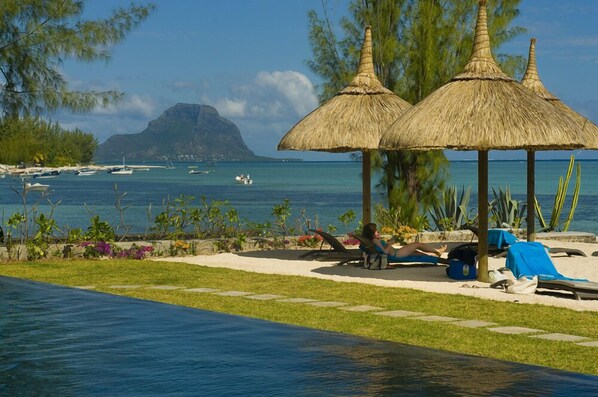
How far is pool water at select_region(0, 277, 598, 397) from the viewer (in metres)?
6.84

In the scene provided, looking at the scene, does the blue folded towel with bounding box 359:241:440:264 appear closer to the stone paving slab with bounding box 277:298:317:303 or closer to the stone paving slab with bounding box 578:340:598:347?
the stone paving slab with bounding box 277:298:317:303

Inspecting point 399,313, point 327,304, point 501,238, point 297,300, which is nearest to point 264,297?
point 297,300

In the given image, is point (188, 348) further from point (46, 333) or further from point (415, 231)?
point (415, 231)

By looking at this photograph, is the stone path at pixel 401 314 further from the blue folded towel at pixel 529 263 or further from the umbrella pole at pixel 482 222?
the umbrella pole at pixel 482 222

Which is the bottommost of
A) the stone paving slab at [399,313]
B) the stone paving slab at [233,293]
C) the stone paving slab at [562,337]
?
the stone paving slab at [562,337]

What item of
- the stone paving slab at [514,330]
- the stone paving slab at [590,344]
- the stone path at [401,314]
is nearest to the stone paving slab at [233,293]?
the stone path at [401,314]

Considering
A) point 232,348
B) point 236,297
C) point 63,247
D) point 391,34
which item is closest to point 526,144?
point 236,297

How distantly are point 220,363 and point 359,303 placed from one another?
10.4 feet

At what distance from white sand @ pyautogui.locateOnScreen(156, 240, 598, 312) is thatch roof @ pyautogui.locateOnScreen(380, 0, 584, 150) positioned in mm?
1909

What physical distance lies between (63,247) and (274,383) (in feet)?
30.8

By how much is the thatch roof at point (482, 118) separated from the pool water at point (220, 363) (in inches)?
171

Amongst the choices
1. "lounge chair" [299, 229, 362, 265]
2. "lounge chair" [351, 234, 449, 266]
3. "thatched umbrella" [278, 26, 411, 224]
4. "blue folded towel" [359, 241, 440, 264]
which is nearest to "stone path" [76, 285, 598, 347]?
"lounge chair" [351, 234, 449, 266]

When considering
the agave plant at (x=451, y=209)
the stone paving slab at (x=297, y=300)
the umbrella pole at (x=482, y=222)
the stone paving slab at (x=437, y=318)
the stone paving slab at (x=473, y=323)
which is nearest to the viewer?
the stone paving slab at (x=473, y=323)

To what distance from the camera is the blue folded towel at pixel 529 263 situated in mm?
12094
